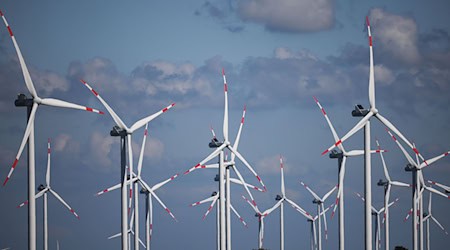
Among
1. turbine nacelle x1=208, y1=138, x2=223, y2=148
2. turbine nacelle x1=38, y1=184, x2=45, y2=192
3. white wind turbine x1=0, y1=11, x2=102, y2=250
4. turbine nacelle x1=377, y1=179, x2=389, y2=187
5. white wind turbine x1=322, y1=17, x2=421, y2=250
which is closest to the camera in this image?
white wind turbine x1=0, y1=11, x2=102, y2=250

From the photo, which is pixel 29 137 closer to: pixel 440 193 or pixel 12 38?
pixel 12 38

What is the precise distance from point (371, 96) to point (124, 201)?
21.9 metres

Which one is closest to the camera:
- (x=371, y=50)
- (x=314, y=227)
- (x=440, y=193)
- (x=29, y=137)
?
(x=29, y=137)

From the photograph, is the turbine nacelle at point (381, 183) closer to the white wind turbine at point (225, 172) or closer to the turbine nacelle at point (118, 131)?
the white wind turbine at point (225, 172)

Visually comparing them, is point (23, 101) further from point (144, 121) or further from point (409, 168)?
point (409, 168)

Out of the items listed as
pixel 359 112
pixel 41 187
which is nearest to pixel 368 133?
pixel 359 112

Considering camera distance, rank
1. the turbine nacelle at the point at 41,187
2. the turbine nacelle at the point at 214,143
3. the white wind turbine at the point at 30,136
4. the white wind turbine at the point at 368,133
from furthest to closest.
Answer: the turbine nacelle at the point at 41,187
the turbine nacelle at the point at 214,143
the white wind turbine at the point at 368,133
the white wind turbine at the point at 30,136

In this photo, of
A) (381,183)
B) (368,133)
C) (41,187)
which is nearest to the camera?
(368,133)

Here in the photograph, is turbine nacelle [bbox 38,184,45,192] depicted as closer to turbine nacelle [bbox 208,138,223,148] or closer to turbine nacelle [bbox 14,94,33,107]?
turbine nacelle [bbox 208,138,223,148]

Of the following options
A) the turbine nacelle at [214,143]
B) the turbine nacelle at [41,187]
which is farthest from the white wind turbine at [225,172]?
the turbine nacelle at [41,187]

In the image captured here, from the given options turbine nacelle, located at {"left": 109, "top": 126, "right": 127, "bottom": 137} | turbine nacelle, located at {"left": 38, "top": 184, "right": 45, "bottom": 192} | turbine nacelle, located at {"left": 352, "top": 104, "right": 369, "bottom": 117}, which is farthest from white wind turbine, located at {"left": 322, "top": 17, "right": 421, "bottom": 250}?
turbine nacelle, located at {"left": 38, "top": 184, "right": 45, "bottom": 192}

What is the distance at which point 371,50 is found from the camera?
9625 centimetres

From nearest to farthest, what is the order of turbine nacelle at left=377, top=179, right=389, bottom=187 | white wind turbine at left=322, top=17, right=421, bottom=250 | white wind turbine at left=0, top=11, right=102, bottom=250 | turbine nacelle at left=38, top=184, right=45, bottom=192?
1. white wind turbine at left=0, top=11, right=102, bottom=250
2. white wind turbine at left=322, top=17, right=421, bottom=250
3. turbine nacelle at left=38, top=184, right=45, bottom=192
4. turbine nacelle at left=377, top=179, right=389, bottom=187

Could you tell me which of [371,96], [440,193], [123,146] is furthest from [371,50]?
[440,193]
